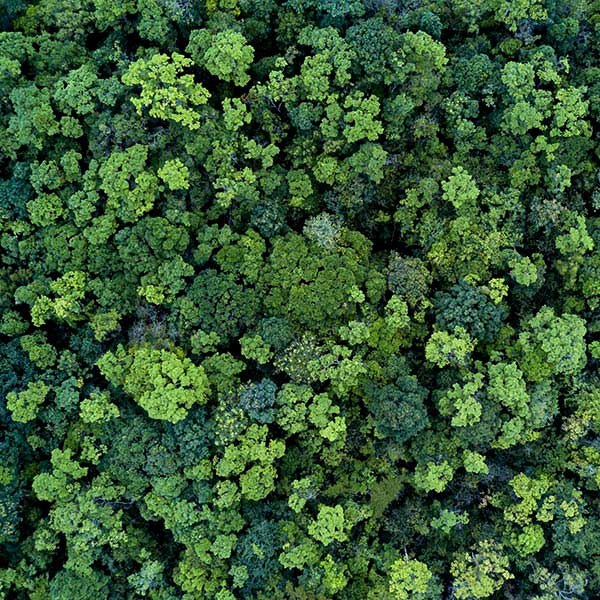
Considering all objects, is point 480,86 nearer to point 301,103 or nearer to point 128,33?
point 301,103

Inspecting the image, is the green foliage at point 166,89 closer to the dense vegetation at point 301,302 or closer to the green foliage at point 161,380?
the dense vegetation at point 301,302

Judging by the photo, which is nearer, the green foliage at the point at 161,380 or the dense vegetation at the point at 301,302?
the green foliage at the point at 161,380

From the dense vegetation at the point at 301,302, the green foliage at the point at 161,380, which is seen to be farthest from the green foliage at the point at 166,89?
the green foliage at the point at 161,380

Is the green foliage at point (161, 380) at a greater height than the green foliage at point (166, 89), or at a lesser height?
lesser

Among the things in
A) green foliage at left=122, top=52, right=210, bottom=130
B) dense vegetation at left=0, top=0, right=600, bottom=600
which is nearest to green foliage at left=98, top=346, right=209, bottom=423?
dense vegetation at left=0, top=0, right=600, bottom=600

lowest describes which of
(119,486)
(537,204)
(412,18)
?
(119,486)

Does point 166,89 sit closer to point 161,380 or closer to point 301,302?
point 301,302

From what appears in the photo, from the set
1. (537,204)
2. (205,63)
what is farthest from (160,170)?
(537,204)

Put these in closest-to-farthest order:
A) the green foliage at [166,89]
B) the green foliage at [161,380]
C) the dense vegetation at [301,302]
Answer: the green foliage at [161,380] < the dense vegetation at [301,302] < the green foliage at [166,89]

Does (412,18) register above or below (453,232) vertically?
above
